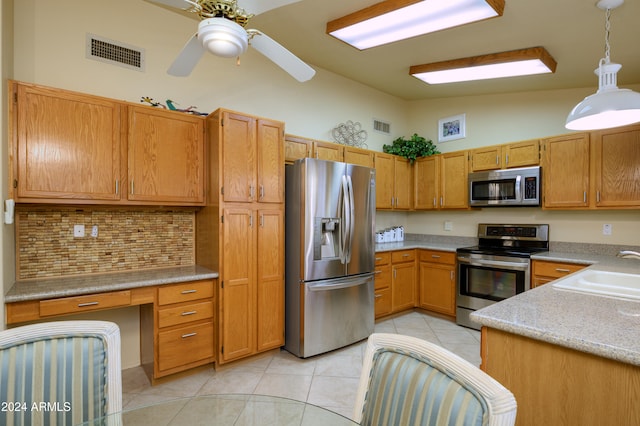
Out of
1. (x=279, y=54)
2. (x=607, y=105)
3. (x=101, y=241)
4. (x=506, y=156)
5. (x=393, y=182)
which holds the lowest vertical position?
(x=101, y=241)

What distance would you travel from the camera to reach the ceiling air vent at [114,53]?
2525mm

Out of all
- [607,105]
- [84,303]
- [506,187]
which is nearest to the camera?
[607,105]

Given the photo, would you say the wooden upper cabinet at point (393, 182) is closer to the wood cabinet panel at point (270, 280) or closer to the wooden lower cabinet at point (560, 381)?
the wood cabinet panel at point (270, 280)

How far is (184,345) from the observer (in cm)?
252

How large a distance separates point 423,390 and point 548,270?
10.0ft

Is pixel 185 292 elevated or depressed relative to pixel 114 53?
depressed

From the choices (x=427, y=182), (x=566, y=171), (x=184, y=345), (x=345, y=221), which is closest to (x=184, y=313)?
(x=184, y=345)

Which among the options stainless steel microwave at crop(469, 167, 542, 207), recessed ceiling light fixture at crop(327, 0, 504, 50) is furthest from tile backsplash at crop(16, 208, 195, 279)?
stainless steel microwave at crop(469, 167, 542, 207)

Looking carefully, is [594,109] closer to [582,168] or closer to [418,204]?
[582,168]

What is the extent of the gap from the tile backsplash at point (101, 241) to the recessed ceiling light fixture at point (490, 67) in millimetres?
2979

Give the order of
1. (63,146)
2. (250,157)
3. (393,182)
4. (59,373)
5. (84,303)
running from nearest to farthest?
(59,373) → (84,303) → (63,146) → (250,157) → (393,182)

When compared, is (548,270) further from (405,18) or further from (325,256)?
(405,18)

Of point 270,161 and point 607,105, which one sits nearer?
point 607,105

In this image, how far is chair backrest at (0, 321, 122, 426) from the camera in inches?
39.8
